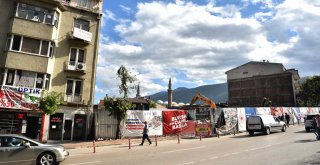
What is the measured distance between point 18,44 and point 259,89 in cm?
6977

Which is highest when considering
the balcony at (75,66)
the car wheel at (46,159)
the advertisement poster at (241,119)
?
the balcony at (75,66)

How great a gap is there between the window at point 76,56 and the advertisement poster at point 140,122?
7343 mm

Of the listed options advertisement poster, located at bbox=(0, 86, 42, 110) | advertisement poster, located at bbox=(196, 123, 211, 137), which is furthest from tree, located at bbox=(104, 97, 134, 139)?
advertisement poster, located at bbox=(196, 123, 211, 137)

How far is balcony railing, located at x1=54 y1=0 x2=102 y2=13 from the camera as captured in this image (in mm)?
28697

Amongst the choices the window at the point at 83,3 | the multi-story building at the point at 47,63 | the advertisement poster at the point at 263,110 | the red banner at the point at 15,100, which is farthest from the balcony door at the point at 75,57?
the advertisement poster at the point at 263,110

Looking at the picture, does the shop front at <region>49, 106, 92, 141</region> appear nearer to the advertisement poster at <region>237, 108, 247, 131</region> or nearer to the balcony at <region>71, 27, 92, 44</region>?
the balcony at <region>71, 27, 92, 44</region>

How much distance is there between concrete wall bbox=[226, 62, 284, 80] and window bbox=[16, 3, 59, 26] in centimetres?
6792

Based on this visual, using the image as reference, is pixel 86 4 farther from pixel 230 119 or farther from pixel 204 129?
pixel 230 119

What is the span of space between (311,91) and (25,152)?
7328 centimetres

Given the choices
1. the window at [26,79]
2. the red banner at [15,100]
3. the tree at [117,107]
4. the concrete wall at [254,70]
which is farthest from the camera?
the concrete wall at [254,70]

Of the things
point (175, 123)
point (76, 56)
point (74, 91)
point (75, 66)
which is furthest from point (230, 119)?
point (76, 56)

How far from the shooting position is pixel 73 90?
27594 millimetres

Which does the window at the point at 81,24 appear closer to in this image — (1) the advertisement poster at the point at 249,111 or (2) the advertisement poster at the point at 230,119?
(2) the advertisement poster at the point at 230,119

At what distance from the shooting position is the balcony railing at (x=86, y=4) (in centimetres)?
2870
